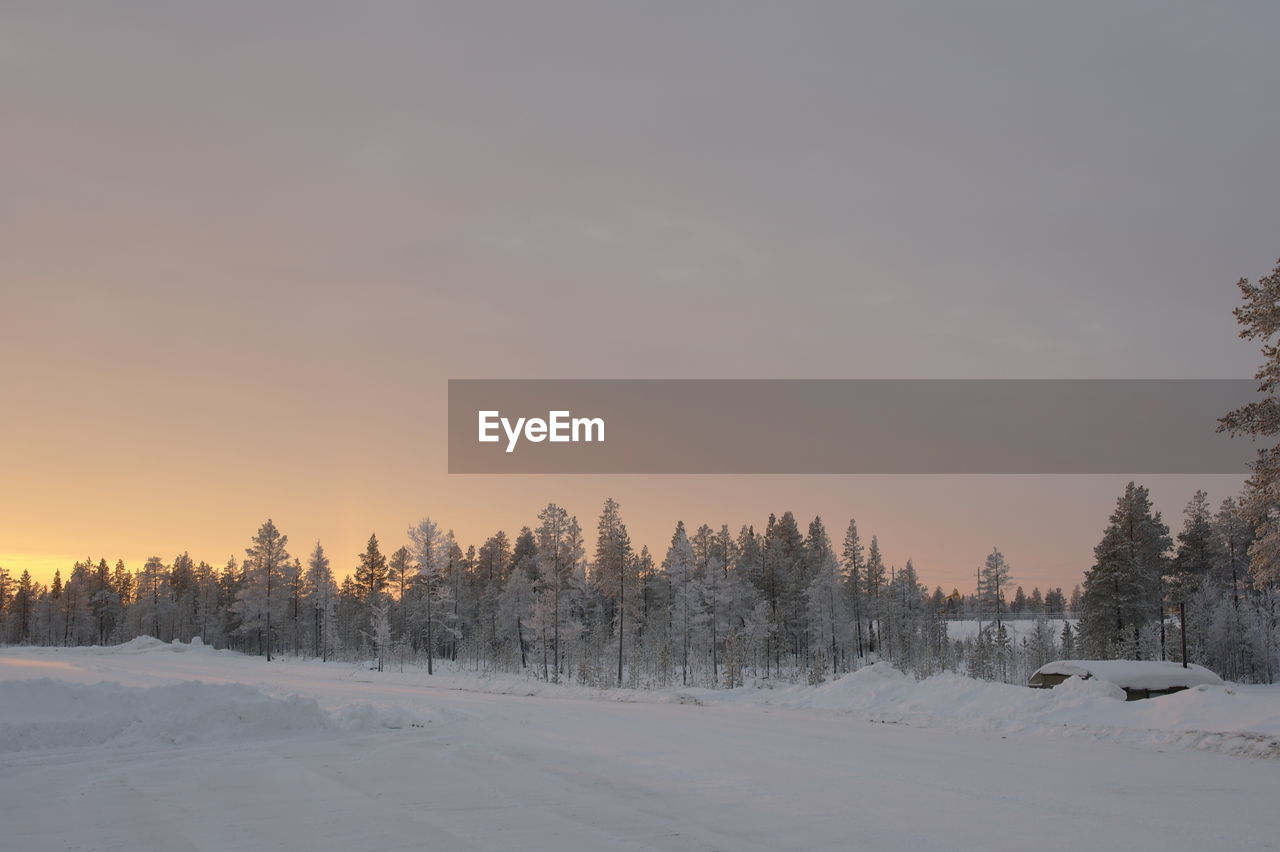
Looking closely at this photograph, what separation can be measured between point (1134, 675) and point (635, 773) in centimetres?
2332

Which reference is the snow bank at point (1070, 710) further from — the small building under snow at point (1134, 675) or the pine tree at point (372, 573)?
the pine tree at point (372, 573)

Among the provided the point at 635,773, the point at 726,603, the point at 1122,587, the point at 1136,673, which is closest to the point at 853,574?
the point at 726,603

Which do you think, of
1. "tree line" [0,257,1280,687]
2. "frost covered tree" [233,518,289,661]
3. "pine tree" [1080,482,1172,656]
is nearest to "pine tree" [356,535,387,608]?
"tree line" [0,257,1280,687]

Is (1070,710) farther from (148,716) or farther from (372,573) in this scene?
(372,573)

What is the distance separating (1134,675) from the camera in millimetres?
28688

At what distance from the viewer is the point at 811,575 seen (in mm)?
77625

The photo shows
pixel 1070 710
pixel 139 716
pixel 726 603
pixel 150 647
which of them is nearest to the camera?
pixel 139 716

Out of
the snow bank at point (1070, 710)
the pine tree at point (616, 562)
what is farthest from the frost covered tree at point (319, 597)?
the snow bank at point (1070, 710)

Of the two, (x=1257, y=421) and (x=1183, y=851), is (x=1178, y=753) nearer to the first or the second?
(x=1183, y=851)

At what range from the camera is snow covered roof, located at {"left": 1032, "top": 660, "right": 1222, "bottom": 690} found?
28375 millimetres

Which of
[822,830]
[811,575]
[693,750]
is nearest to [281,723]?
[693,750]

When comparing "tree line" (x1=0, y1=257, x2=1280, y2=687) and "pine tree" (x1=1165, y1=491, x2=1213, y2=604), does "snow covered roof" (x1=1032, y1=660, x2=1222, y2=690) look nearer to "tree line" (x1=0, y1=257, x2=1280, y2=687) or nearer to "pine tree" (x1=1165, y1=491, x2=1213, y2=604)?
"tree line" (x1=0, y1=257, x2=1280, y2=687)

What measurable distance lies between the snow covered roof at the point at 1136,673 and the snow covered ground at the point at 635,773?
5457 mm

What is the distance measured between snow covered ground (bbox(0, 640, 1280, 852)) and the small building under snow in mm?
5566
